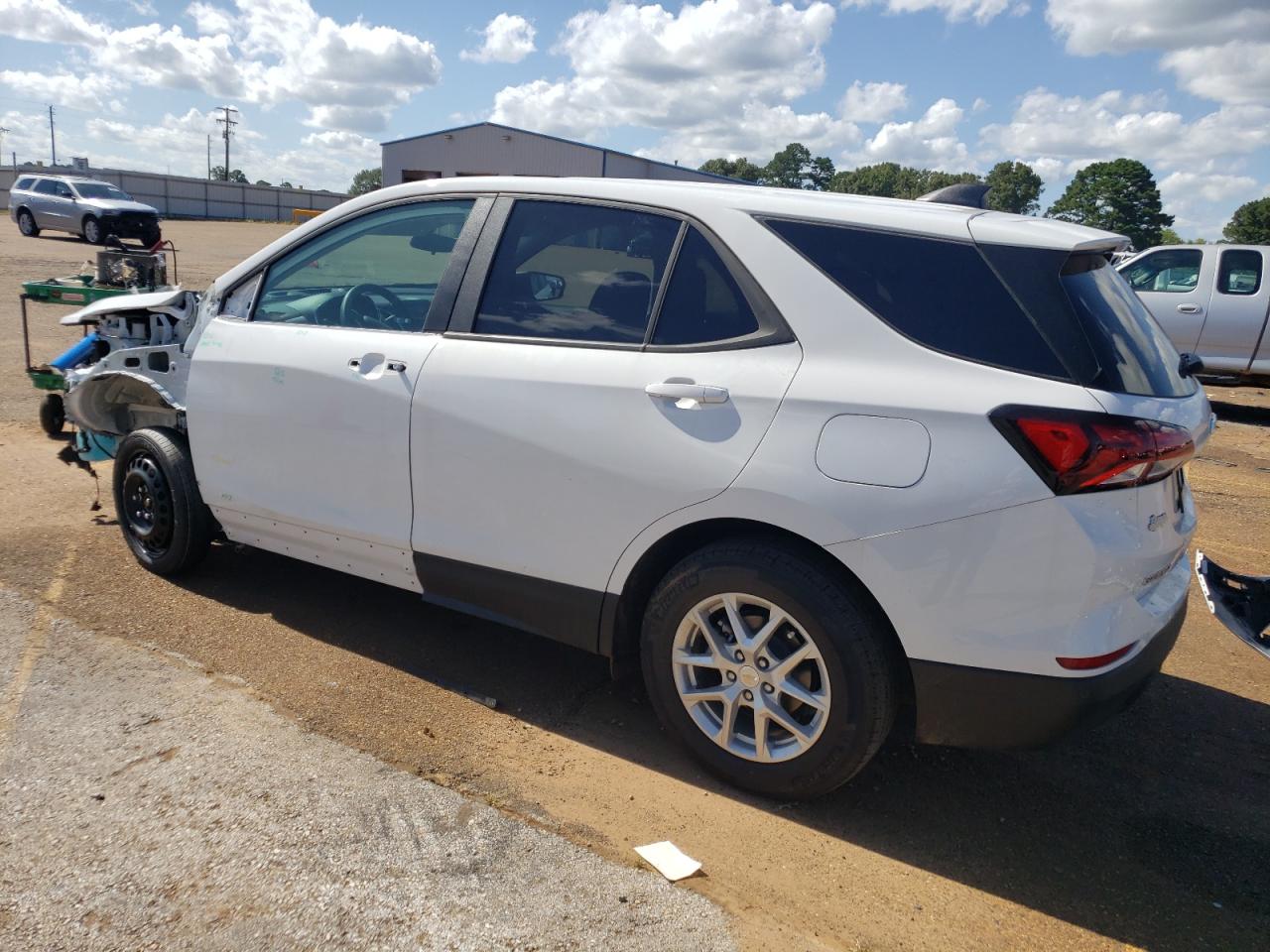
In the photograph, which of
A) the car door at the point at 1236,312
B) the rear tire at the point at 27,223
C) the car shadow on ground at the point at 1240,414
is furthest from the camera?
the rear tire at the point at 27,223

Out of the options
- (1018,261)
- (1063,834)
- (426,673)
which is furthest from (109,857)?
(1018,261)

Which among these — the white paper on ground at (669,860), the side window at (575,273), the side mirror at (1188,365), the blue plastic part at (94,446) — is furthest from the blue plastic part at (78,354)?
the side mirror at (1188,365)

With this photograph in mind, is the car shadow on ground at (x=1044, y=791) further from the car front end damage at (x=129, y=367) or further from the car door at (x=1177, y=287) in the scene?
the car door at (x=1177, y=287)

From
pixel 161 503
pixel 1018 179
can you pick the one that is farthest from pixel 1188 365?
pixel 1018 179

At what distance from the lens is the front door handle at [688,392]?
2980 millimetres

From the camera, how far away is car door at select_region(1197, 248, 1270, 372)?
12180 millimetres

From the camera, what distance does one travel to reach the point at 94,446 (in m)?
5.44

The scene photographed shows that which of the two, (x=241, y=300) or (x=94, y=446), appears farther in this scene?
(x=94, y=446)

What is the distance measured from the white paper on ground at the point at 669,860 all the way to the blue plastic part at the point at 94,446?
12.8ft

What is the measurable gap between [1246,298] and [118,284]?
12.5 metres

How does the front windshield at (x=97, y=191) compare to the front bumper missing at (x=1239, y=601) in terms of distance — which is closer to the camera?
the front bumper missing at (x=1239, y=601)

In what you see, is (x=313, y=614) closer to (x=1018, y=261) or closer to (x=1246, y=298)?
(x=1018, y=261)

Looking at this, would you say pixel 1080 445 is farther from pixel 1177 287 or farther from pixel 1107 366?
pixel 1177 287

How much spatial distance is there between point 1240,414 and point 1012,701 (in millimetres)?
11200
